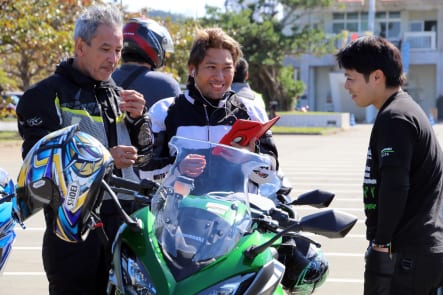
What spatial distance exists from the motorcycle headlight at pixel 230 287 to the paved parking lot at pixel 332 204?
13.9 ft

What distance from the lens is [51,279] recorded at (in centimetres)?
382

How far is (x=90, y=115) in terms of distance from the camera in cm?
395

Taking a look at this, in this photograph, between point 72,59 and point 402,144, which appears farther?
point 72,59

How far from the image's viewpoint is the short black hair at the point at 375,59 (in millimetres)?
3988

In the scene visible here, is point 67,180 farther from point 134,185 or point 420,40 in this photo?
point 420,40

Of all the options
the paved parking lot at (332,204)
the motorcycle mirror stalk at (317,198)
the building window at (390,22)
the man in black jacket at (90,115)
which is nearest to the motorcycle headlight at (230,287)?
the motorcycle mirror stalk at (317,198)

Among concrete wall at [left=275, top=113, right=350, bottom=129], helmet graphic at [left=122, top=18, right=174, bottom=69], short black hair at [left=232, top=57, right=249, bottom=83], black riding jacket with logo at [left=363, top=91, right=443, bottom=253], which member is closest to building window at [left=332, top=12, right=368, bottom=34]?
concrete wall at [left=275, top=113, right=350, bottom=129]

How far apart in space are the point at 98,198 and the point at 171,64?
3134cm

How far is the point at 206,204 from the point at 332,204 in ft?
31.8

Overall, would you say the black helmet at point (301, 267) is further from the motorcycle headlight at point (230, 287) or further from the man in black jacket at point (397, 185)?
the motorcycle headlight at point (230, 287)

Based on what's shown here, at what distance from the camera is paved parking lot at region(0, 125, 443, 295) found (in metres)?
7.29

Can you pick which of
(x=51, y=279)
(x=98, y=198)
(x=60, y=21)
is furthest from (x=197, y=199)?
(x=60, y=21)

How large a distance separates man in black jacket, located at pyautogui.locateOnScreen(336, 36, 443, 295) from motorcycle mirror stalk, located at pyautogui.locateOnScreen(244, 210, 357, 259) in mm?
864

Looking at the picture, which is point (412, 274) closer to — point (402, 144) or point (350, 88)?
point (402, 144)
